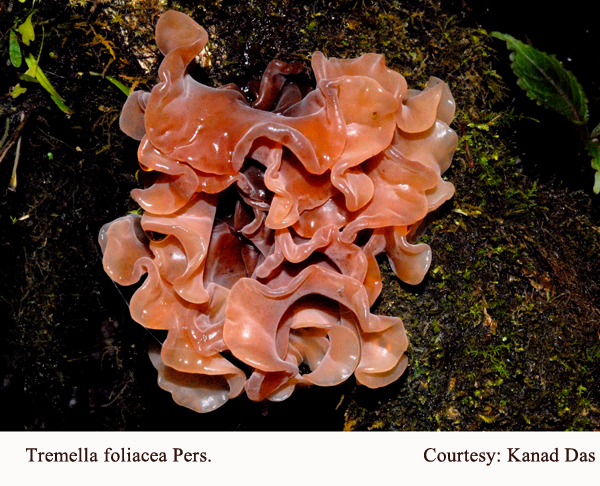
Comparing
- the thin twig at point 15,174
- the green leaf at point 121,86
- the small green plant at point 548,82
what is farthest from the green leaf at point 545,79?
the thin twig at point 15,174

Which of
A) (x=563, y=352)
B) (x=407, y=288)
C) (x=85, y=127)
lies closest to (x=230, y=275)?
(x=407, y=288)

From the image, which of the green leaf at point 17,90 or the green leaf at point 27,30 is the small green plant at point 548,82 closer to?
the green leaf at point 27,30

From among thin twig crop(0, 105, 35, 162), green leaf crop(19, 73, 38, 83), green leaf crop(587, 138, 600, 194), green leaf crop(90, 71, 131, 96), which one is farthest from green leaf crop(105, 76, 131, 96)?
green leaf crop(587, 138, 600, 194)

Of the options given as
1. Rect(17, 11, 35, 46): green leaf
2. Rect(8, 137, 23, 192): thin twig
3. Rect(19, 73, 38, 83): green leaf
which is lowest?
Rect(8, 137, 23, 192): thin twig

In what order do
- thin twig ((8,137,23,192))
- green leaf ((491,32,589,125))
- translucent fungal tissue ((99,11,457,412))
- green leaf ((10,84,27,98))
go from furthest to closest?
thin twig ((8,137,23,192)), green leaf ((10,84,27,98)), green leaf ((491,32,589,125)), translucent fungal tissue ((99,11,457,412))

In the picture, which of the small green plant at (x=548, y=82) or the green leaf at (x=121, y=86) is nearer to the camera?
the small green plant at (x=548, y=82)

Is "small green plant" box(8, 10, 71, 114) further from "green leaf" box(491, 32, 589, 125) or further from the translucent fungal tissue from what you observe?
"green leaf" box(491, 32, 589, 125)
